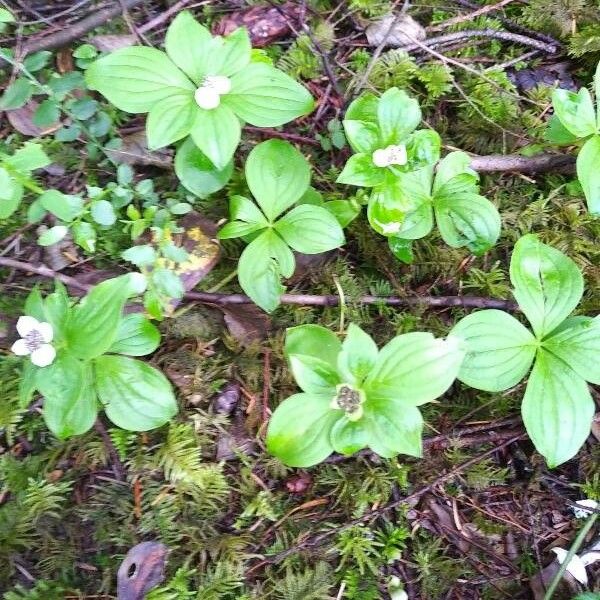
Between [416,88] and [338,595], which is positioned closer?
[338,595]

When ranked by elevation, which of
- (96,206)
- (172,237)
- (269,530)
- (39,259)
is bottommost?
(269,530)

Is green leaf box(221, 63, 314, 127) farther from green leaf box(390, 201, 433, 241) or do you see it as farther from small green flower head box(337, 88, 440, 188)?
green leaf box(390, 201, 433, 241)

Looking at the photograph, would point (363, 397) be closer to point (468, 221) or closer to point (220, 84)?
point (468, 221)

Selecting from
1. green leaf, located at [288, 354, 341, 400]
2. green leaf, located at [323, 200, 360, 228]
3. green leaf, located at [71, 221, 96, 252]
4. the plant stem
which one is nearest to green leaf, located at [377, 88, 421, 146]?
green leaf, located at [323, 200, 360, 228]

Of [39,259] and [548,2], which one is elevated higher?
[548,2]

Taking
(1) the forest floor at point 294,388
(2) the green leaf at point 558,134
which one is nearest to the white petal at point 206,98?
(1) the forest floor at point 294,388

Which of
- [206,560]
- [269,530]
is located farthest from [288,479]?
[206,560]

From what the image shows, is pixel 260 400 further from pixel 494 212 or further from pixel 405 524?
pixel 494 212

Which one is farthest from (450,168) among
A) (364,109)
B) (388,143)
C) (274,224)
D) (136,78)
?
(136,78)
